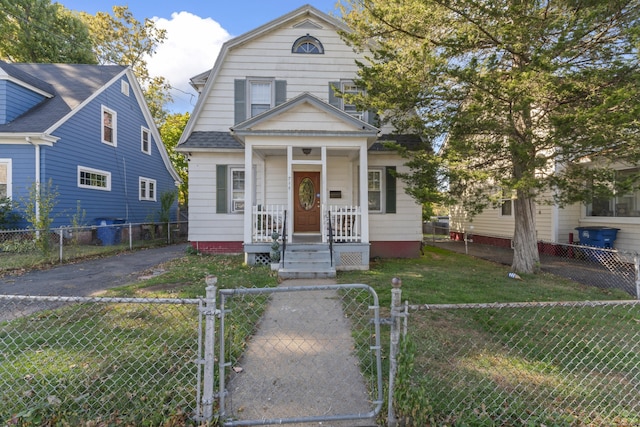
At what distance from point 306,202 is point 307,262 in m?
3.39

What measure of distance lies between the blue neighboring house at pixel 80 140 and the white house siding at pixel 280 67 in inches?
227

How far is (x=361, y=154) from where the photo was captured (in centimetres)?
838

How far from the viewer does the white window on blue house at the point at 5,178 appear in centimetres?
1067

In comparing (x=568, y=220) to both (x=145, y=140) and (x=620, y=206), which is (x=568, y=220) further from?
(x=145, y=140)

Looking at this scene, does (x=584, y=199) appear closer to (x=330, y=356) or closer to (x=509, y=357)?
(x=509, y=357)

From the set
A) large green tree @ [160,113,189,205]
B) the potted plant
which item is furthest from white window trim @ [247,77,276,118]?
large green tree @ [160,113,189,205]

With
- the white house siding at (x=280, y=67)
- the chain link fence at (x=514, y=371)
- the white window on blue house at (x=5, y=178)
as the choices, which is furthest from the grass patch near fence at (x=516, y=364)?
the white window on blue house at (x=5, y=178)

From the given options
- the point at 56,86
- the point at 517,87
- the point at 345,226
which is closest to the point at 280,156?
the point at 345,226

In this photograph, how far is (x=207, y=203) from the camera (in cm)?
1017

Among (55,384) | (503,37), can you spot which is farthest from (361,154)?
(55,384)

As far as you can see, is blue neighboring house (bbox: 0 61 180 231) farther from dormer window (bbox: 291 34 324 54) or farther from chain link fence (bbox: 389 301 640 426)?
chain link fence (bbox: 389 301 640 426)

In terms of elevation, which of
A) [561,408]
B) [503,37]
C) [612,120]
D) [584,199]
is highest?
[503,37]

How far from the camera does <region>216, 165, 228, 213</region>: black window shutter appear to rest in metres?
10.2

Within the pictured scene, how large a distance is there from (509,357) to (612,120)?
14.5ft
